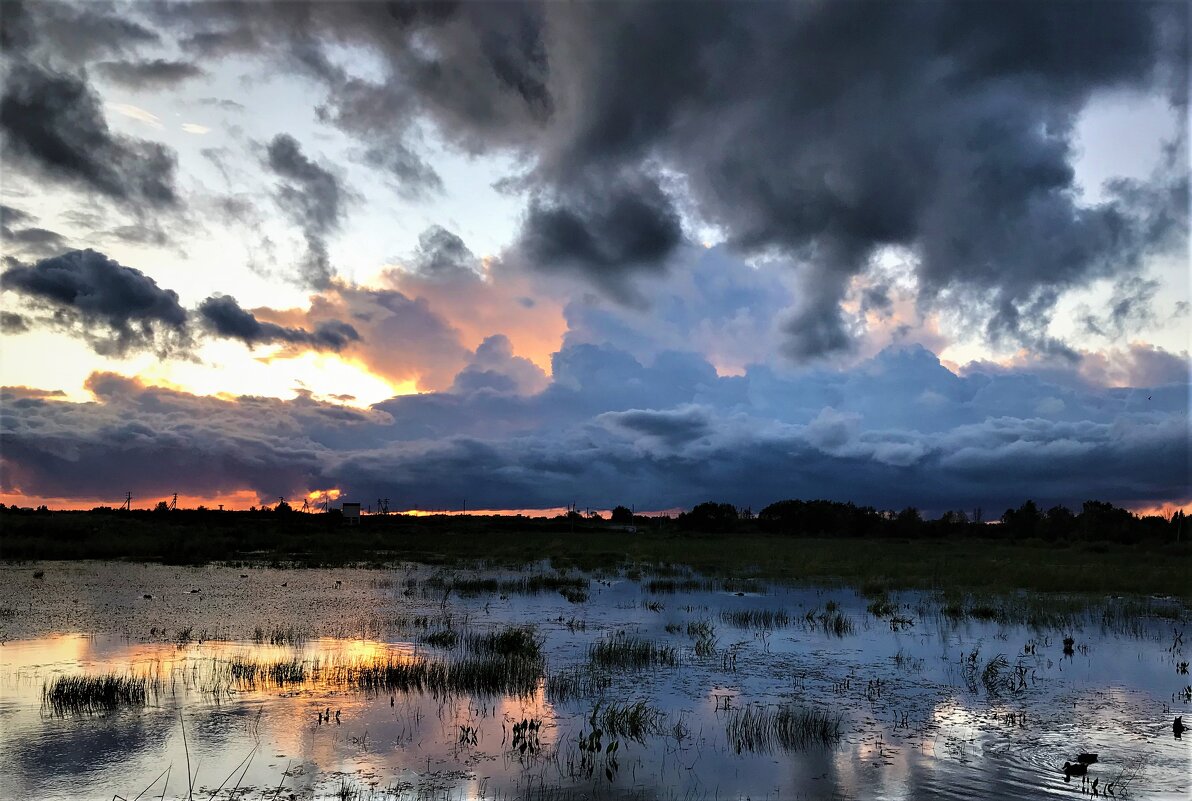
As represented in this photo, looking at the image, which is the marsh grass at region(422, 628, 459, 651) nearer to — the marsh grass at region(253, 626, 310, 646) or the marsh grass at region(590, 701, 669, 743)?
the marsh grass at region(253, 626, 310, 646)

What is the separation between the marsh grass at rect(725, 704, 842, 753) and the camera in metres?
12.5

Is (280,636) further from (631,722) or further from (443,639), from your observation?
(631,722)

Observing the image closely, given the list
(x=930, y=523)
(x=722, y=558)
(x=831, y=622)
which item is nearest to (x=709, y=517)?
(x=930, y=523)

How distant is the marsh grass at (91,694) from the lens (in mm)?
13531

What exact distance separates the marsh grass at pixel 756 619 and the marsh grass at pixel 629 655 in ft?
18.7

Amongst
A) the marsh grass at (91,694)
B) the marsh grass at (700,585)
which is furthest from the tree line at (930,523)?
the marsh grass at (91,694)

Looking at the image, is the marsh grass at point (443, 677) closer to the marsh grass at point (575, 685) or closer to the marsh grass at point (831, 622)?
the marsh grass at point (575, 685)

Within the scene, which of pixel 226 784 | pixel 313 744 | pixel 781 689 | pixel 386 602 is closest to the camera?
pixel 226 784

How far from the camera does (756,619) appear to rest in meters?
26.1

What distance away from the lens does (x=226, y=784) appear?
10258mm

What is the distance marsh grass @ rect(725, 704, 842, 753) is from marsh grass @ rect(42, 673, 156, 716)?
1067 centimetres

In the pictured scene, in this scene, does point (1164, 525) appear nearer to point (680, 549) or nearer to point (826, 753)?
point (680, 549)

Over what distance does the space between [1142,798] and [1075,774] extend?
→ 2.80 ft

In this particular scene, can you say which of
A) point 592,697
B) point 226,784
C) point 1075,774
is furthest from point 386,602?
point 1075,774
